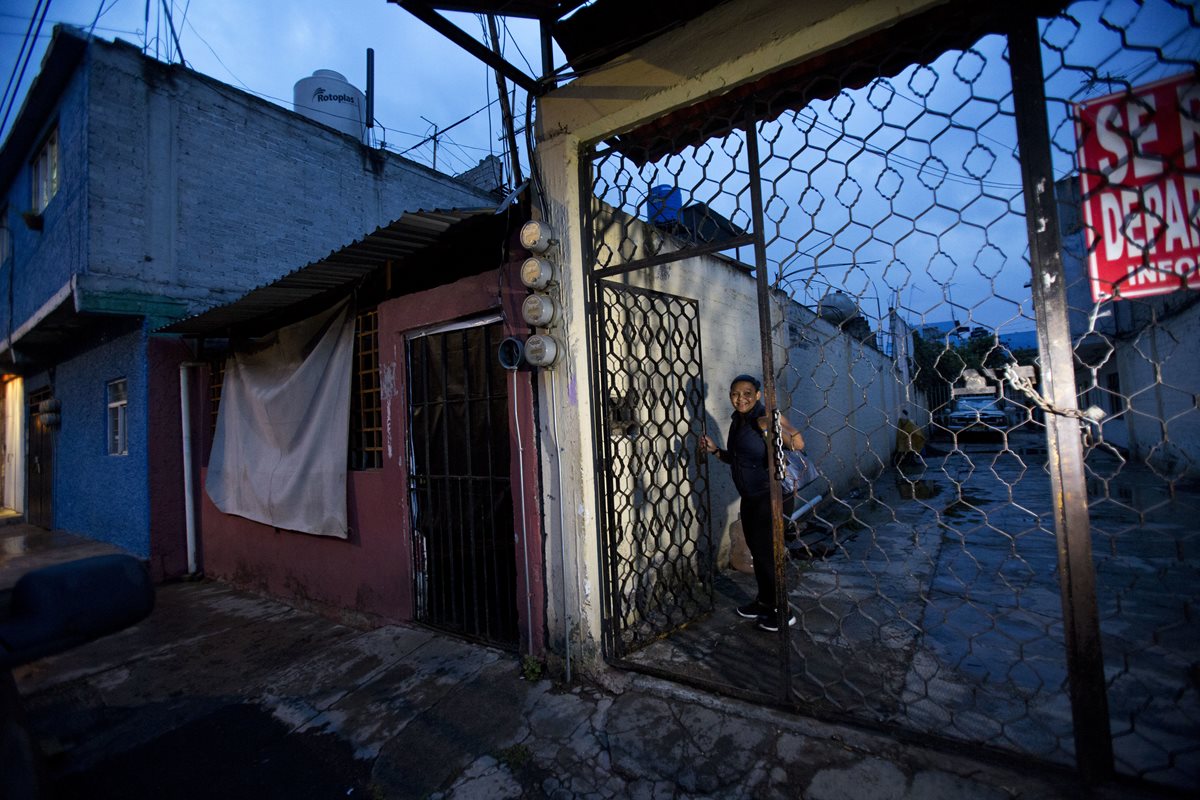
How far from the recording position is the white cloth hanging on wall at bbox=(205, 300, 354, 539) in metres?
4.72

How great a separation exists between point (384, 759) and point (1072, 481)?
139 inches

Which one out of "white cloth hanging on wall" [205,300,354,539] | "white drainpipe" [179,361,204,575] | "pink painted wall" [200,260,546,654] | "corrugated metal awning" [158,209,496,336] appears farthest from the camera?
"white drainpipe" [179,361,204,575]

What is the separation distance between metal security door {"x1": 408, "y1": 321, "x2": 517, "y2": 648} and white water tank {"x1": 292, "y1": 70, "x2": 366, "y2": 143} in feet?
24.7

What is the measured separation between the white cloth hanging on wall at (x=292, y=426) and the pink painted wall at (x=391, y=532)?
0.24 m

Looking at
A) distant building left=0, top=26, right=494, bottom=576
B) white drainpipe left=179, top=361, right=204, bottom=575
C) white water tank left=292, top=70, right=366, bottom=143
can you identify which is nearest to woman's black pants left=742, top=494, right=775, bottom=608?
white drainpipe left=179, top=361, right=204, bottom=575

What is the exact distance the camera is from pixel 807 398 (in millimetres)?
7949

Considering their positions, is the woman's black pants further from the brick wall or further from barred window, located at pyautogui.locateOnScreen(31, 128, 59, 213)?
barred window, located at pyautogui.locateOnScreen(31, 128, 59, 213)

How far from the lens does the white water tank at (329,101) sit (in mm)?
9383

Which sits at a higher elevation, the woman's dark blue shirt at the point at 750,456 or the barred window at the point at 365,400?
the barred window at the point at 365,400

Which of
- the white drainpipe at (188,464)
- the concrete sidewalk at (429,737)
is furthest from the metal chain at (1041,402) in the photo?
the white drainpipe at (188,464)

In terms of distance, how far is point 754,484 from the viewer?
3.88 metres

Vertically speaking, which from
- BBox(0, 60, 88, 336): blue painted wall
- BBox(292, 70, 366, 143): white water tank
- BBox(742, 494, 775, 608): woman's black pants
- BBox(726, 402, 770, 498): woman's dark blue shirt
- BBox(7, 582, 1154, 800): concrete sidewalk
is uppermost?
BBox(292, 70, 366, 143): white water tank

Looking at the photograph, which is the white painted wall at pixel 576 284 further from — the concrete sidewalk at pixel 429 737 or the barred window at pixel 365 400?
the barred window at pixel 365 400

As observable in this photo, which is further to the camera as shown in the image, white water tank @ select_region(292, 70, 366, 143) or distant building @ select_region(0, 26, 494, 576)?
white water tank @ select_region(292, 70, 366, 143)
